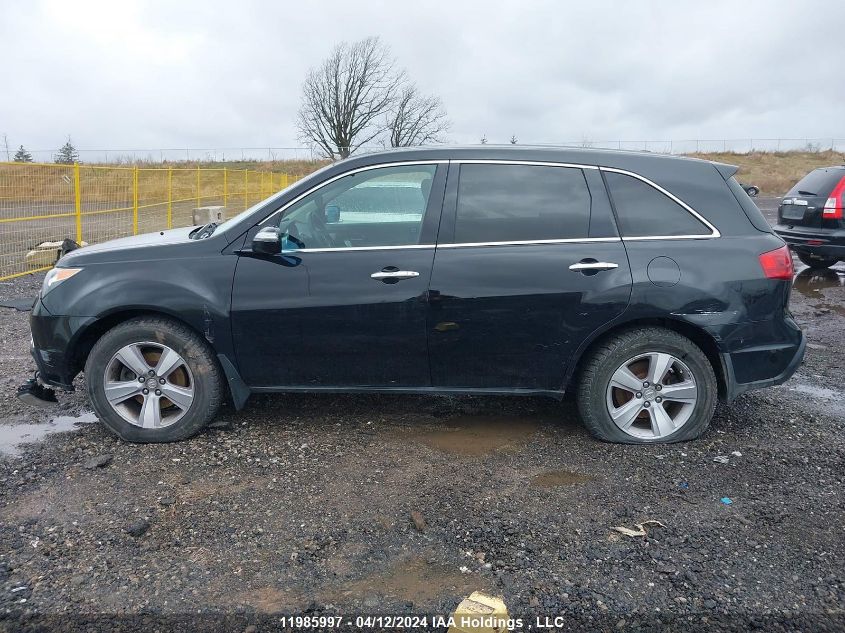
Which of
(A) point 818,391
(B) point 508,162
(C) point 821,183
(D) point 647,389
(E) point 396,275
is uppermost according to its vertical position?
(C) point 821,183

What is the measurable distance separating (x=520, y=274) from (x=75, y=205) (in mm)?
9864

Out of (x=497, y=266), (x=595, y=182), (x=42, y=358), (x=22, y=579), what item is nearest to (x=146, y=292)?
(x=42, y=358)

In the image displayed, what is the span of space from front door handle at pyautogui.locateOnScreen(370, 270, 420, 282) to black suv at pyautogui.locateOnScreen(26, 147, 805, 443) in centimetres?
1

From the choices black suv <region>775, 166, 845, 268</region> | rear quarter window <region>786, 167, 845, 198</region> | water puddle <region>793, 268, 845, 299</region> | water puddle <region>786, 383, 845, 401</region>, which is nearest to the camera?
water puddle <region>786, 383, 845, 401</region>

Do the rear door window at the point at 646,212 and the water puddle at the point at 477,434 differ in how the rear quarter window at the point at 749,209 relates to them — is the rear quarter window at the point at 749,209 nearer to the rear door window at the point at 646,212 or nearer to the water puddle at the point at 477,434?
the rear door window at the point at 646,212

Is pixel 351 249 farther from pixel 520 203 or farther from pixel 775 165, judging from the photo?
pixel 775 165

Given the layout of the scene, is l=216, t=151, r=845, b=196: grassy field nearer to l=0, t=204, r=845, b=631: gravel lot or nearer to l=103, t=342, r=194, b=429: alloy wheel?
l=0, t=204, r=845, b=631: gravel lot

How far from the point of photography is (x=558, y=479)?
3.62 m

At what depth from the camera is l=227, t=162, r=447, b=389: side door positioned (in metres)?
3.83

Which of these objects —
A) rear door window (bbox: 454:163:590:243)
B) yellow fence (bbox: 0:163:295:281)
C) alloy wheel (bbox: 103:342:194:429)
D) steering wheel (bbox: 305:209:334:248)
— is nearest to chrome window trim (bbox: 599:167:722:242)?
rear door window (bbox: 454:163:590:243)

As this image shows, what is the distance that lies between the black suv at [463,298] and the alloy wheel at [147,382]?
0.04ft

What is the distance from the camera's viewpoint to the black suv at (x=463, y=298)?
3811 mm

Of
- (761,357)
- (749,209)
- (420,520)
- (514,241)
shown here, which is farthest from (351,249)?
(761,357)

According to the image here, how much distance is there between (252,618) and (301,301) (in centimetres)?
181
